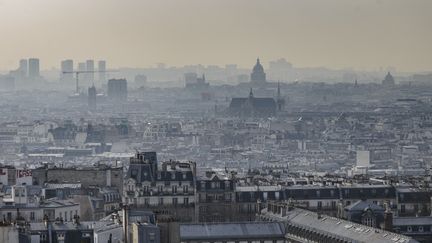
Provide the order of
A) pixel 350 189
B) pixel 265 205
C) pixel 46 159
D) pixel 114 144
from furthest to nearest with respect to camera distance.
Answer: pixel 114 144
pixel 46 159
pixel 350 189
pixel 265 205

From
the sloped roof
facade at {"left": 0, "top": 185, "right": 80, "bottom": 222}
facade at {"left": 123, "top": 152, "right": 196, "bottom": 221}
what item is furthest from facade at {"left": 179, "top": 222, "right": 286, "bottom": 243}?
facade at {"left": 123, "top": 152, "right": 196, "bottom": 221}

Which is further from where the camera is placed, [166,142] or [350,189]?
[166,142]

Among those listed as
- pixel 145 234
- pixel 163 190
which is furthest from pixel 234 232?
pixel 163 190

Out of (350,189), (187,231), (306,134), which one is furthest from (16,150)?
(187,231)

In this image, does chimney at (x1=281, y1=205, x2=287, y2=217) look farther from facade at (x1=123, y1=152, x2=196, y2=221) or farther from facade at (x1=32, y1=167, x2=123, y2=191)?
facade at (x1=32, y1=167, x2=123, y2=191)

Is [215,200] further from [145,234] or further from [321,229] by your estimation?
[145,234]

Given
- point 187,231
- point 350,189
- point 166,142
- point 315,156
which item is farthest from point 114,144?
point 187,231

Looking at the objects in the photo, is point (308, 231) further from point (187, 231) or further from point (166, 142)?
point (166, 142)

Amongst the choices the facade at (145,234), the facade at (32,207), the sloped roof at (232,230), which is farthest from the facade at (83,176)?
the facade at (145,234)


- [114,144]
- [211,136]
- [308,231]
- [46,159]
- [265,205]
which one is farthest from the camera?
[211,136]

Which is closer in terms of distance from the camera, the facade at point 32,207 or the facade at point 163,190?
the facade at point 32,207

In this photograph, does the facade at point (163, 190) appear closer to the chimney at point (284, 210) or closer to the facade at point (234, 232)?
the chimney at point (284, 210)
